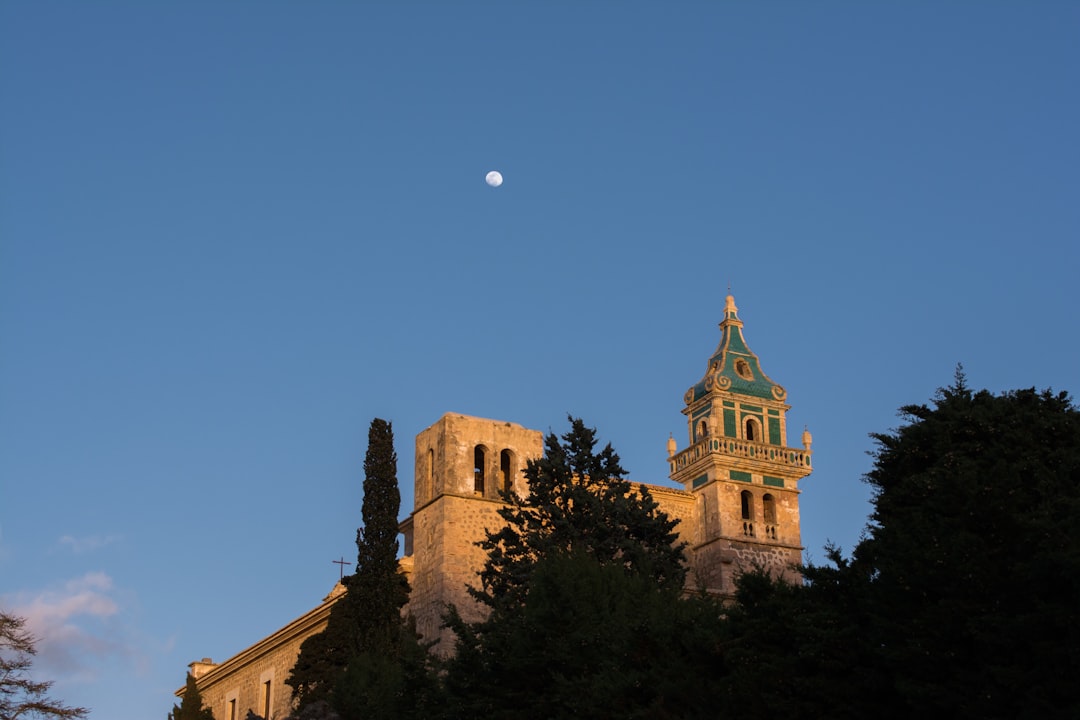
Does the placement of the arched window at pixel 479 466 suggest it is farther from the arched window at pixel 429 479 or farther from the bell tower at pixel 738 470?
the bell tower at pixel 738 470

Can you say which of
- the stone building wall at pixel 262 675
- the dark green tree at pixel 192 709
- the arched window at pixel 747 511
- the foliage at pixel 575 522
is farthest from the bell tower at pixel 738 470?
the dark green tree at pixel 192 709

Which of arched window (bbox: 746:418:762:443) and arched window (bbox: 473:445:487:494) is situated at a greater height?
arched window (bbox: 746:418:762:443)

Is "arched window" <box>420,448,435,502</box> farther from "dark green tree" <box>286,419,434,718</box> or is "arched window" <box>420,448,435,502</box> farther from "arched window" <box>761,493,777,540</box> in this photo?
"arched window" <box>761,493,777,540</box>

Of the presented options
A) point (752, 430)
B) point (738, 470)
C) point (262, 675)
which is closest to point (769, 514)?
point (738, 470)

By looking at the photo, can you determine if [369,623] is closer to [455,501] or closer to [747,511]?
[455,501]

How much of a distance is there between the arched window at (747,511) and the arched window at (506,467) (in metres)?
8.42

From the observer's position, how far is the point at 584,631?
922 inches

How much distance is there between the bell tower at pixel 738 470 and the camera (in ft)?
132

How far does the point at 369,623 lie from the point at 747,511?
13335mm

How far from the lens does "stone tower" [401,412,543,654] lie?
112 ft

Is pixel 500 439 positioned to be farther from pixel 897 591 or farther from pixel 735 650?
pixel 897 591

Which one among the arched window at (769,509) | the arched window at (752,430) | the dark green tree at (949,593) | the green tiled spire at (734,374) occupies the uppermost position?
the green tiled spire at (734,374)

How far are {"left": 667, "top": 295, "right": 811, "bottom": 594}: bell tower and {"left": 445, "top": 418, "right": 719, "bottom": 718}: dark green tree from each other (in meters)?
7.82

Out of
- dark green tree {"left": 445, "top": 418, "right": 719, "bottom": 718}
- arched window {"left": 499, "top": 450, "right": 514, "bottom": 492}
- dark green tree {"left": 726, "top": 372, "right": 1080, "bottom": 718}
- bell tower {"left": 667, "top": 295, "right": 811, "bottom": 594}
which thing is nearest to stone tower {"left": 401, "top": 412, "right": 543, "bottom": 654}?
arched window {"left": 499, "top": 450, "right": 514, "bottom": 492}
